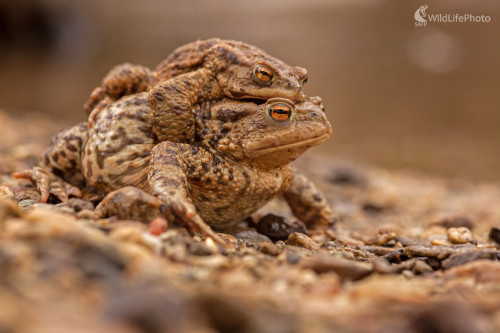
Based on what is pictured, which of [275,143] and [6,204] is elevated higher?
[275,143]

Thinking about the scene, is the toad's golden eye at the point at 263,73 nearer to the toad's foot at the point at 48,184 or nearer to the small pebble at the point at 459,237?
the toad's foot at the point at 48,184

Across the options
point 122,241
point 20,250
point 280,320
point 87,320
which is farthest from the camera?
point 122,241

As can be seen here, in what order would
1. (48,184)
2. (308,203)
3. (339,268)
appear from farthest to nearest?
(308,203) → (48,184) → (339,268)

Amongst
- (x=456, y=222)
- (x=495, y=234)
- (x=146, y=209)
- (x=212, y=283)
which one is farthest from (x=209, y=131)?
(x=456, y=222)

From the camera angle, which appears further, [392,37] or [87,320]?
[392,37]

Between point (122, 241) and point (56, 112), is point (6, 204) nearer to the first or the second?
point (122, 241)

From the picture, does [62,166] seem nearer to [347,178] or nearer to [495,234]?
[495,234]

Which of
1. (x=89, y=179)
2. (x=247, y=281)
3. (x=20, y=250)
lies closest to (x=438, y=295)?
(x=247, y=281)
